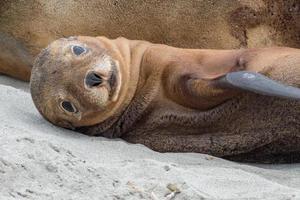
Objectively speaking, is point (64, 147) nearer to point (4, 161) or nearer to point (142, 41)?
point (4, 161)

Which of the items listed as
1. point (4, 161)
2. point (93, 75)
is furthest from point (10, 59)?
point (4, 161)

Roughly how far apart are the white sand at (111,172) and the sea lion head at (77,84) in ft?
0.68

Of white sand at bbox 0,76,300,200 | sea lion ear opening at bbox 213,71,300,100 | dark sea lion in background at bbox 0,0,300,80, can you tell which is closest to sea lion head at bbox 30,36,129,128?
white sand at bbox 0,76,300,200

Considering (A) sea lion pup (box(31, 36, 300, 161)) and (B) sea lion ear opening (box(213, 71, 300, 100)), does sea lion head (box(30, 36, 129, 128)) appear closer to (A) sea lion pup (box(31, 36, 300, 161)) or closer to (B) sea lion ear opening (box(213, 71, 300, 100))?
(A) sea lion pup (box(31, 36, 300, 161))

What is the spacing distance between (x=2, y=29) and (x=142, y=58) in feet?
4.23

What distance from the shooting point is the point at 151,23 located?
18.6 ft

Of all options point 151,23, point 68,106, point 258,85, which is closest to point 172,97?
point 68,106

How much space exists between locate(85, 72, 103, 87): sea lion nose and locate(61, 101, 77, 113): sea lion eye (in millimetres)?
167

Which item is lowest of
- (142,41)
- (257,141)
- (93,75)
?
(257,141)

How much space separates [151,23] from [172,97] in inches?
40.1

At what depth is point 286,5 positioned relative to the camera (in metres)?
5.33

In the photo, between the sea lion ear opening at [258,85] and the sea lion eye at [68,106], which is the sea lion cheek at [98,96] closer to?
the sea lion eye at [68,106]

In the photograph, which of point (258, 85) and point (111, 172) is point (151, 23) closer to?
point (258, 85)

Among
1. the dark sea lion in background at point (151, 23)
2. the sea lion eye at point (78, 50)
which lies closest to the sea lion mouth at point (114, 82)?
the sea lion eye at point (78, 50)
